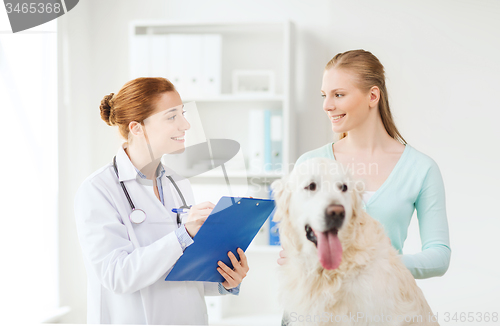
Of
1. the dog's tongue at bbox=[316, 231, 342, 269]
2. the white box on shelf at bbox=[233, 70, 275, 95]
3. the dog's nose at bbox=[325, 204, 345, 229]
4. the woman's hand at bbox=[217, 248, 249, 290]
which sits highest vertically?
the white box on shelf at bbox=[233, 70, 275, 95]

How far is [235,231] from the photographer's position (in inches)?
33.8

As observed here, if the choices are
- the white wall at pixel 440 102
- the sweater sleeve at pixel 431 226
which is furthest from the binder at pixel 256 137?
the sweater sleeve at pixel 431 226

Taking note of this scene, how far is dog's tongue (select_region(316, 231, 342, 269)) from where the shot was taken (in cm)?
73

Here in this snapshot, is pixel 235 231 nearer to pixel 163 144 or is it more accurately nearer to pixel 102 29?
pixel 163 144

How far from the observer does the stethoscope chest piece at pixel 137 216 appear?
2.91 ft

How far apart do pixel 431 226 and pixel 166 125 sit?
0.72m

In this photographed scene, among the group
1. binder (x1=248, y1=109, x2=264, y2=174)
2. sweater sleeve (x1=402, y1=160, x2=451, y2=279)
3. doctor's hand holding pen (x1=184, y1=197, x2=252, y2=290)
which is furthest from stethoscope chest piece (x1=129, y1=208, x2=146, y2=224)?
sweater sleeve (x1=402, y1=160, x2=451, y2=279)

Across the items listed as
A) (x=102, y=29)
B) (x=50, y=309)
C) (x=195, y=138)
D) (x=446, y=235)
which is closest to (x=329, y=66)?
(x=195, y=138)

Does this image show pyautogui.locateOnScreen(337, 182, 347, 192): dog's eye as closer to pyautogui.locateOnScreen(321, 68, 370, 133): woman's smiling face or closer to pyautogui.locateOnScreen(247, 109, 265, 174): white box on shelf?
pyautogui.locateOnScreen(321, 68, 370, 133): woman's smiling face

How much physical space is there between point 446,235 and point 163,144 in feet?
2.51

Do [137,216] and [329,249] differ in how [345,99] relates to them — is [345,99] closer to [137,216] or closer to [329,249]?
[329,249]

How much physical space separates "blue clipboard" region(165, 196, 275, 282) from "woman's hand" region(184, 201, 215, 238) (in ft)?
0.05

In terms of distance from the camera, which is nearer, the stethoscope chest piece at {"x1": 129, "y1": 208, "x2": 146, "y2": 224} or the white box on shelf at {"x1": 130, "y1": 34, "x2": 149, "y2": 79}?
the stethoscope chest piece at {"x1": 129, "y1": 208, "x2": 146, "y2": 224}

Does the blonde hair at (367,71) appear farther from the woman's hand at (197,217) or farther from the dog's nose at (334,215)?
the woman's hand at (197,217)
